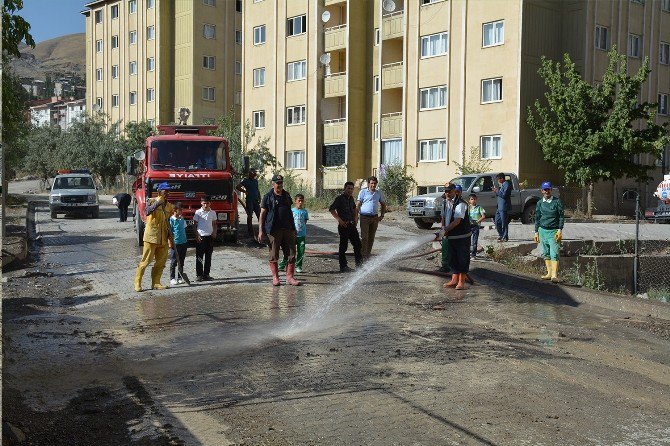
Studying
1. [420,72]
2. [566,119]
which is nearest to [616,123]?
[566,119]

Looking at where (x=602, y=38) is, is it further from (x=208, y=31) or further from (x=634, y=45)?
(x=208, y=31)

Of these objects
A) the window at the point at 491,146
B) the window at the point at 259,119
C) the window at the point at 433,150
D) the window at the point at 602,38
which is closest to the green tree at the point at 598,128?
the window at the point at 491,146

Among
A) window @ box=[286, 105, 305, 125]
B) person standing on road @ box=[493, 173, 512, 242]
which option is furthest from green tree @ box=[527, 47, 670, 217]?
window @ box=[286, 105, 305, 125]

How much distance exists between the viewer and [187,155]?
19.4 meters

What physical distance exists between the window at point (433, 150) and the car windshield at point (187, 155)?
22.4 meters

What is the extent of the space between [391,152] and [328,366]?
120 feet

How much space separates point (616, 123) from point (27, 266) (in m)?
24.2

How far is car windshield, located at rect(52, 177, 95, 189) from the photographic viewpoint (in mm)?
34719

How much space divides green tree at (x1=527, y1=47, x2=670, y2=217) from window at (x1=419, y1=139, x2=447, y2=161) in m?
7.11

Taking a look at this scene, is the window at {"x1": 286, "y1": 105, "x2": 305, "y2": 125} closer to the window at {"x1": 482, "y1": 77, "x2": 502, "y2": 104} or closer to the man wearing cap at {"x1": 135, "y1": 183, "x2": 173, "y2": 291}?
the window at {"x1": 482, "y1": 77, "x2": 502, "y2": 104}

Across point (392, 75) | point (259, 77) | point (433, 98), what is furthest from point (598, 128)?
point (259, 77)

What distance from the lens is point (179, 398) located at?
23.0 ft

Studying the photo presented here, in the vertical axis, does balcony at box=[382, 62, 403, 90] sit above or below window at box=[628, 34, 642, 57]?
below

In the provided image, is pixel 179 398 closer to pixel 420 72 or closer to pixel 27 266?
pixel 27 266
